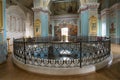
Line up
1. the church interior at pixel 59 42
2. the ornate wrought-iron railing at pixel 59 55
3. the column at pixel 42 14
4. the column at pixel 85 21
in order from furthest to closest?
1. the column at pixel 42 14
2. the column at pixel 85 21
3. the ornate wrought-iron railing at pixel 59 55
4. the church interior at pixel 59 42

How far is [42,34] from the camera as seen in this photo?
1389 cm

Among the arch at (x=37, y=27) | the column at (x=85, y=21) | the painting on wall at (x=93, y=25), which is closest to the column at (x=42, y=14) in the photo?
the arch at (x=37, y=27)

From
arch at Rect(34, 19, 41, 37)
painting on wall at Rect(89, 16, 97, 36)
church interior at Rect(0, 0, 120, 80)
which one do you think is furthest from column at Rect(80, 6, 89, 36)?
arch at Rect(34, 19, 41, 37)

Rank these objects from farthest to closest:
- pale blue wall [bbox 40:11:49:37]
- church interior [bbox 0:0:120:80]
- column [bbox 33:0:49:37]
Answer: pale blue wall [bbox 40:11:49:37] < column [bbox 33:0:49:37] < church interior [bbox 0:0:120:80]

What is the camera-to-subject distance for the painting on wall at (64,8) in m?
22.2

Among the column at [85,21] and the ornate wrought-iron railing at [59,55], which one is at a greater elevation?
the column at [85,21]

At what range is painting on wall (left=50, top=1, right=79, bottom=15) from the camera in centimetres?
2224

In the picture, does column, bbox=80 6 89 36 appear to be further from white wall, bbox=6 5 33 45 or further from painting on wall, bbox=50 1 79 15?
painting on wall, bbox=50 1 79 15

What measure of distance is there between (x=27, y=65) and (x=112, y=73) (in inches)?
126

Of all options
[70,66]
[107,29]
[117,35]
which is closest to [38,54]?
[70,66]

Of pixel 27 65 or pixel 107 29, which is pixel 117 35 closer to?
pixel 107 29

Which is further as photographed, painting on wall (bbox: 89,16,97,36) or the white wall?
the white wall

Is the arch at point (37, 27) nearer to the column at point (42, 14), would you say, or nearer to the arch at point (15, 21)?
the column at point (42, 14)

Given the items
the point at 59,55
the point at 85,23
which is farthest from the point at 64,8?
the point at 59,55
